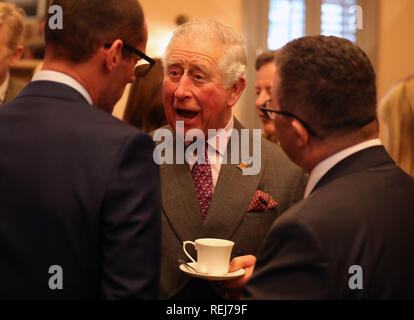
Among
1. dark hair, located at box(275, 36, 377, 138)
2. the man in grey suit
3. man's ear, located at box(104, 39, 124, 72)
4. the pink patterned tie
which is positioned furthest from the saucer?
man's ear, located at box(104, 39, 124, 72)

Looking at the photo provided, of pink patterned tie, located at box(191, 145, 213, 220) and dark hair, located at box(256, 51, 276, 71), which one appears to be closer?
pink patterned tie, located at box(191, 145, 213, 220)

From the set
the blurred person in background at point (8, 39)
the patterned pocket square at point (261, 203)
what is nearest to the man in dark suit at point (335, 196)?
the patterned pocket square at point (261, 203)

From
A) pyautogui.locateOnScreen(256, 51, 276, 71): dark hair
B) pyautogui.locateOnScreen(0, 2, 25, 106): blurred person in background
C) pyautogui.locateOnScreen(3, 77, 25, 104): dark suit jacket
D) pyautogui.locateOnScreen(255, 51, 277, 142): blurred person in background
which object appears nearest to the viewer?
pyautogui.locateOnScreen(0, 2, 25, 106): blurred person in background

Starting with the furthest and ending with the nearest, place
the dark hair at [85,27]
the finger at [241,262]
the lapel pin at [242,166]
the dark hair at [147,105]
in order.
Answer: the dark hair at [147,105] < the lapel pin at [242,166] < the finger at [241,262] < the dark hair at [85,27]

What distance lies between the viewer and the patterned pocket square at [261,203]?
5.74 feet

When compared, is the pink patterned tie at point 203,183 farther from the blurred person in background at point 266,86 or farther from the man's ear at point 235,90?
the blurred person in background at point 266,86

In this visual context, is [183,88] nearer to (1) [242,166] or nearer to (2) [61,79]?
(1) [242,166]

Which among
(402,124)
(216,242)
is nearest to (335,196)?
(216,242)

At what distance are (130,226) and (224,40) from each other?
3.33ft

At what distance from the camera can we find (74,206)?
1049mm

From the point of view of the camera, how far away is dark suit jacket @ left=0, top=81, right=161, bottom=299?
1053mm

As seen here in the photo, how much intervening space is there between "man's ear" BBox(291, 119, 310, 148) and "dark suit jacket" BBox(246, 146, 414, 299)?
145 mm

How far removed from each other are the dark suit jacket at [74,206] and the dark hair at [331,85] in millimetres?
414

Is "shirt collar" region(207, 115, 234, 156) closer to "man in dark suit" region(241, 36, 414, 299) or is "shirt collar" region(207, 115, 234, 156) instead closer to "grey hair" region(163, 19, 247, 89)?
"grey hair" region(163, 19, 247, 89)
